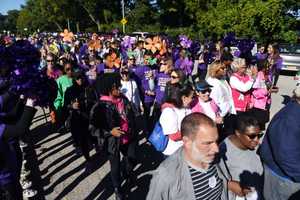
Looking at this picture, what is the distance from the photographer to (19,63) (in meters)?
4.88

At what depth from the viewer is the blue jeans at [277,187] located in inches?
158

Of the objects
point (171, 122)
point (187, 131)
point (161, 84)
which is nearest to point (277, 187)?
point (171, 122)

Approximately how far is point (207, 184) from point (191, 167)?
201 mm

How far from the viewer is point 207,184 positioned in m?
3.00

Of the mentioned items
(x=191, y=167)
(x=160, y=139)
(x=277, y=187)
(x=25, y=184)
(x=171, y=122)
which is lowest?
(x=25, y=184)

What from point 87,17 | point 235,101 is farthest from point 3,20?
point 235,101

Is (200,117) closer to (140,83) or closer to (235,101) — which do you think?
(235,101)

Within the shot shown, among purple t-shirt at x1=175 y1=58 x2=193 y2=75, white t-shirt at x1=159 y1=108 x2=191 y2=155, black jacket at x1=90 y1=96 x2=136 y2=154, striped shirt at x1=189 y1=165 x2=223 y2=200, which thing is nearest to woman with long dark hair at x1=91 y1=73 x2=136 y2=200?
black jacket at x1=90 y1=96 x2=136 y2=154

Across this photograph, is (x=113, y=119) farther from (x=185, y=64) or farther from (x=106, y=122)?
(x=185, y=64)

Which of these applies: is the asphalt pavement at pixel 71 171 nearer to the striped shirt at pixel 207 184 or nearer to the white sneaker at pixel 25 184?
the white sneaker at pixel 25 184

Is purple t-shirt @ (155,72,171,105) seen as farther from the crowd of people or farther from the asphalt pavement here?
the asphalt pavement

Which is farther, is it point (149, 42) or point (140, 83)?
point (149, 42)

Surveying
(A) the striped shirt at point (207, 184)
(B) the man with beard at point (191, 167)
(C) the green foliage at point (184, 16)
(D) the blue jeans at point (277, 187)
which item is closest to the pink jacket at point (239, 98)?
(D) the blue jeans at point (277, 187)

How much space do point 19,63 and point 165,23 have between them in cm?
4655
